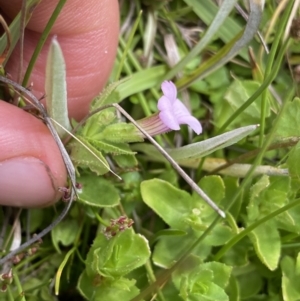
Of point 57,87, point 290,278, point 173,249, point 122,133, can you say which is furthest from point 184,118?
point 290,278

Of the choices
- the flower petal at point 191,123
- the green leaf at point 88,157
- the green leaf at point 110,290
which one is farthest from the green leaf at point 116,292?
the flower petal at point 191,123

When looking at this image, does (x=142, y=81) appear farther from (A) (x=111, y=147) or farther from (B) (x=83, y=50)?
(A) (x=111, y=147)

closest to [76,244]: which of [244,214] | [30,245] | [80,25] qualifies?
[30,245]

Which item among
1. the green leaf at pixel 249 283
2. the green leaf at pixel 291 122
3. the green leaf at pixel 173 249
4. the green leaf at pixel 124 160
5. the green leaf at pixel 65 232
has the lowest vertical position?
the green leaf at pixel 249 283

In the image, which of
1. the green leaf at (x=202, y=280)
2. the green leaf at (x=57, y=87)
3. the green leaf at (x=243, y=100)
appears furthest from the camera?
the green leaf at (x=243, y=100)

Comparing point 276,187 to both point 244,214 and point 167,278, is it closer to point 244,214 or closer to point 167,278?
point 244,214

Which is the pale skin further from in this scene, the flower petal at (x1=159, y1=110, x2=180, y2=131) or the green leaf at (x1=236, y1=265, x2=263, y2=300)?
the green leaf at (x1=236, y1=265, x2=263, y2=300)

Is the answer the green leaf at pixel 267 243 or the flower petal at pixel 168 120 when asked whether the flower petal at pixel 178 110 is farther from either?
the green leaf at pixel 267 243
